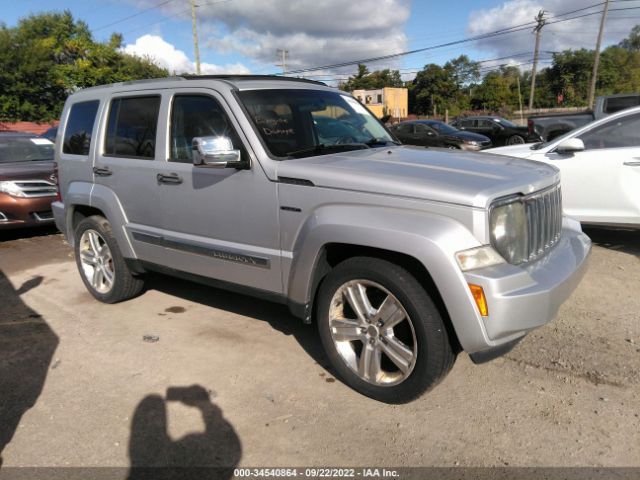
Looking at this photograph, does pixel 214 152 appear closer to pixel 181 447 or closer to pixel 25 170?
pixel 181 447

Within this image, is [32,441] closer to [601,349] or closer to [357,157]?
[357,157]

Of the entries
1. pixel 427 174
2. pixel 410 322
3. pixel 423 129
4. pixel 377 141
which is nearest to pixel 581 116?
pixel 377 141

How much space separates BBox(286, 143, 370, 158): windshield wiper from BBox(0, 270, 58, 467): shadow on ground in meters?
2.32

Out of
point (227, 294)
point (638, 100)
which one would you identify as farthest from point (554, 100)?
point (227, 294)

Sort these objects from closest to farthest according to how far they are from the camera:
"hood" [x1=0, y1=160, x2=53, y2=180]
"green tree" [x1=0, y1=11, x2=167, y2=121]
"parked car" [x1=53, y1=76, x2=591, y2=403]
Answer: "parked car" [x1=53, y1=76, x2=591, y2=403] < "hood" [x1=0, y1=160, x2=53, y2=180] < "green tree" [x1=0, y1=11, x2=167, y2=121]

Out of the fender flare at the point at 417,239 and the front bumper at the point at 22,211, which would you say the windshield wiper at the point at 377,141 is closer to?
the fender flare at the point at 417,239

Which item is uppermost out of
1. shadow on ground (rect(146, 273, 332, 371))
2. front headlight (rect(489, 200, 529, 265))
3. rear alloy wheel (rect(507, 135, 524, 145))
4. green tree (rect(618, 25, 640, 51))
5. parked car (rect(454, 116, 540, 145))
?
green tree (rect(618, 25, 640, 51))

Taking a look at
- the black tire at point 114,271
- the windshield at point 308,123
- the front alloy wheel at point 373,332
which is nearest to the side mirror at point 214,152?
the windshield at point 308,123

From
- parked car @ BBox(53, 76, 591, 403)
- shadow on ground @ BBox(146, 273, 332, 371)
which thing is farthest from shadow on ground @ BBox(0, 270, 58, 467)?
shadow on ground @ BBox(146, 273, 332, 371)

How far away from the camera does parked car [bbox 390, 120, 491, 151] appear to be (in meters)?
15.7

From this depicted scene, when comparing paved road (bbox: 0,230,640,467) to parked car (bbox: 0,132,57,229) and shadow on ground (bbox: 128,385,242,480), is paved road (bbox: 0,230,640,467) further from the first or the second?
parked car (bbox: 0,132,57,229)

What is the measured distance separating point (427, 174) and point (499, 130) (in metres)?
19.4

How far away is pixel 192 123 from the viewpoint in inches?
152

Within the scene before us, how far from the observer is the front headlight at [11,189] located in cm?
752
